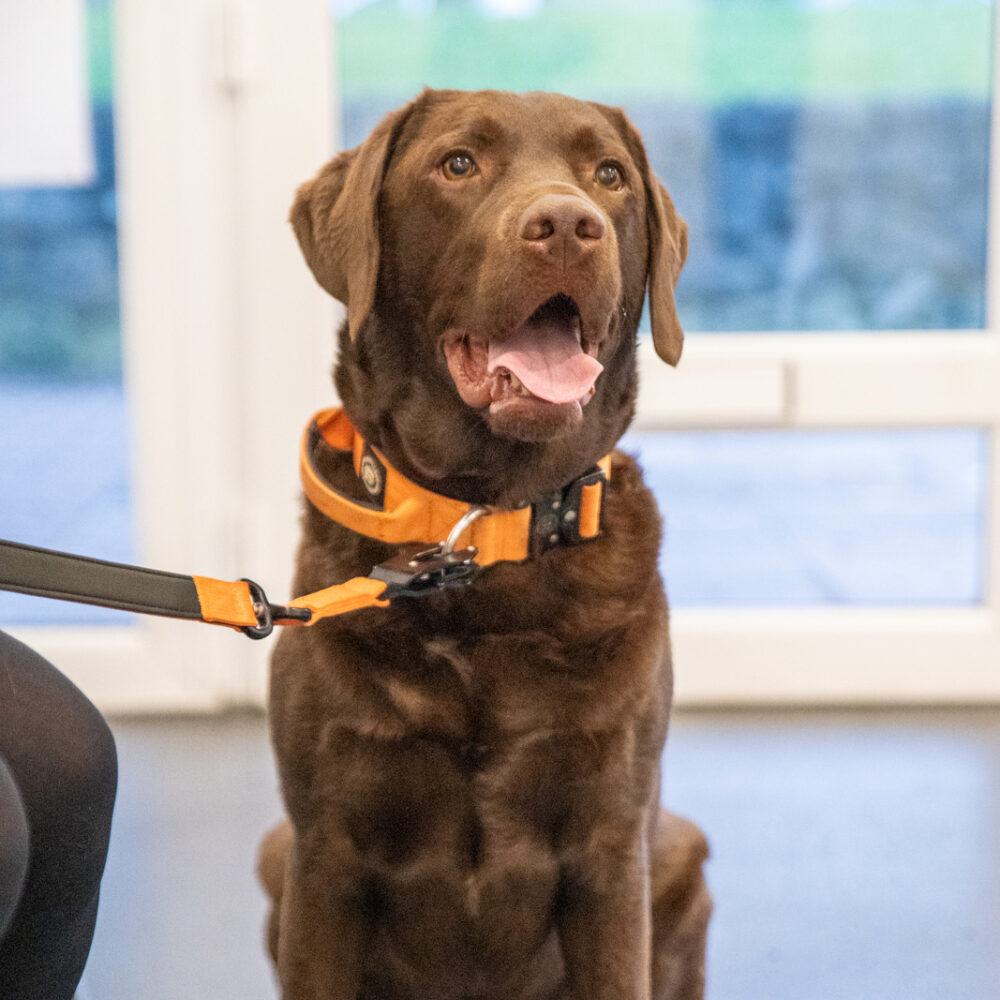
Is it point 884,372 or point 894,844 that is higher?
point 884,372

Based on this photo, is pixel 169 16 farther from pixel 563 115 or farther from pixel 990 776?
pixel 990 776

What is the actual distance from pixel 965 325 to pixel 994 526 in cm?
43

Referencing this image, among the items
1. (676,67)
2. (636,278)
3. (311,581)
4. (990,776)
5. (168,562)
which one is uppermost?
(676,67)

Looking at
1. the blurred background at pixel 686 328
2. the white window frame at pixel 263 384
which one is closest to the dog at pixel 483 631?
the blurred background at pixel 686 328

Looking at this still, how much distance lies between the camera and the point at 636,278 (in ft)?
4.52

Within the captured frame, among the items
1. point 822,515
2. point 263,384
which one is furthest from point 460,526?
point 822,515

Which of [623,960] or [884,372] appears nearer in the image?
[623,960]

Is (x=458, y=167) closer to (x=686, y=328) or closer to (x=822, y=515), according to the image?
(x=686, y=328)

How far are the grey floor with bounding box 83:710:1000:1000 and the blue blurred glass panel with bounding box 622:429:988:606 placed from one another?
0.96 feet

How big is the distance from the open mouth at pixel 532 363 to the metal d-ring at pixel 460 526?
114mm

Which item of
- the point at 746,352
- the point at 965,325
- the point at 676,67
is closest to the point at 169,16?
the point at 676,67

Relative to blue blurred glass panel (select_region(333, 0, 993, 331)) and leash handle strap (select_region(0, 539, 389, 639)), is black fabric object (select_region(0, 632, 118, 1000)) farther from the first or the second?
blue blurred glass panel (select_region(333, 0, 993, 331))

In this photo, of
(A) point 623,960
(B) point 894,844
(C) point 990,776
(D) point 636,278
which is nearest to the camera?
(A) point 623,960

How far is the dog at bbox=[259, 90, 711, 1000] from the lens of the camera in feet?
4.01
